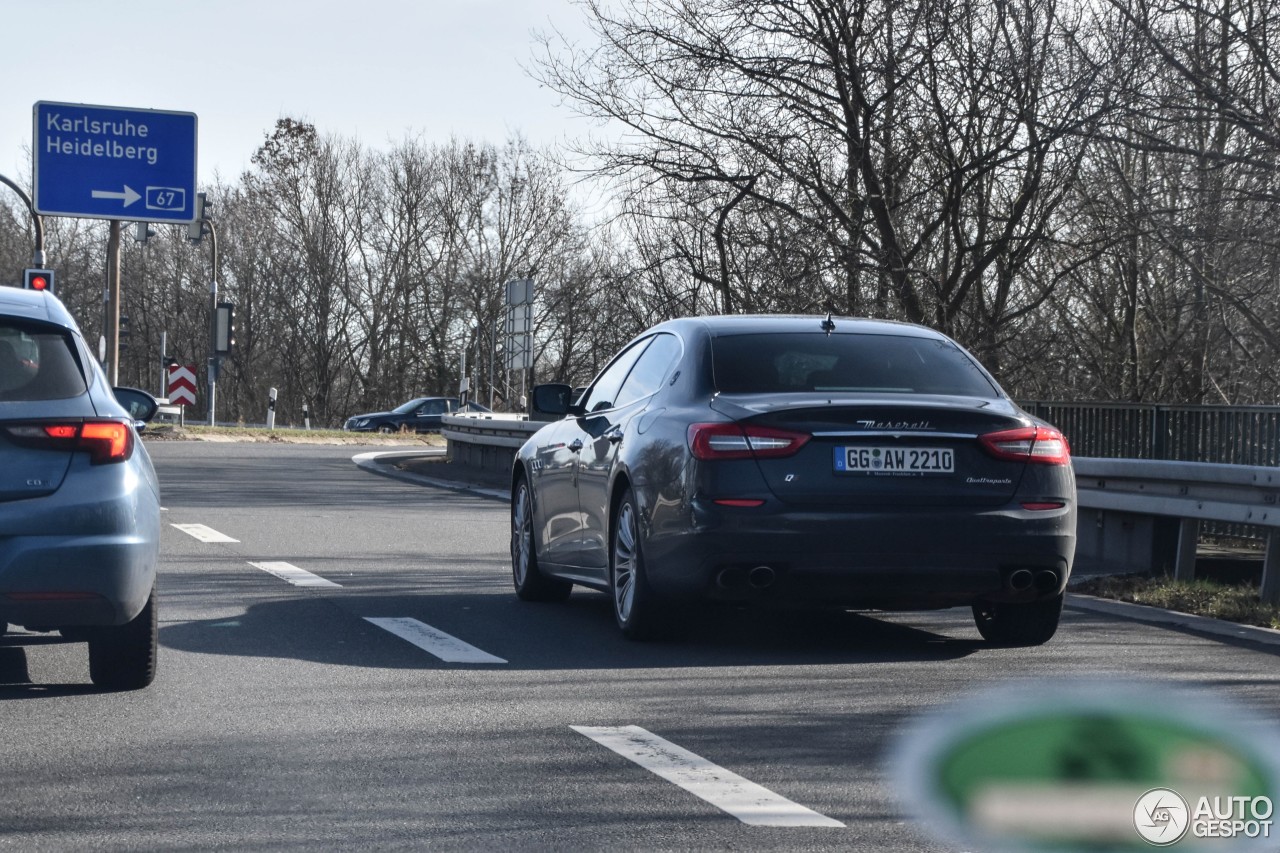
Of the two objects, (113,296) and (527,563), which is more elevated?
(113,296)

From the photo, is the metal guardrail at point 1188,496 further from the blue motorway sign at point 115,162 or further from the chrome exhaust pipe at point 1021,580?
the blue motorway sign at point 115,162

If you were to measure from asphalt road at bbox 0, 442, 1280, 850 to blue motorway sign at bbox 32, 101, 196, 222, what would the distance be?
18510mm

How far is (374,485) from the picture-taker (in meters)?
24.5

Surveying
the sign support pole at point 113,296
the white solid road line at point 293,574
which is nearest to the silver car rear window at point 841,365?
the white solid road line at point 293,574

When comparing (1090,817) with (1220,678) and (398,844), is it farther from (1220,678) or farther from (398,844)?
(1220,678)

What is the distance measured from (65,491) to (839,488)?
312cm

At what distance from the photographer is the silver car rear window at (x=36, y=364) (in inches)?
246

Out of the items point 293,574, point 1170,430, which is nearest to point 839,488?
point 293,574

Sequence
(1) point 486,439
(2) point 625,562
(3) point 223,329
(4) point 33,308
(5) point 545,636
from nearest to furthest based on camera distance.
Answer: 1. (4) point 33,308
2. (2) point 625,562
3. (5) point 545,636
4. (1) point 486,439
5. (3) point 223,329

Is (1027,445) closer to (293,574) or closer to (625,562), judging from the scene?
(625,562)

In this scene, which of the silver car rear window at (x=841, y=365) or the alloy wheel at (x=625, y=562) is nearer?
the silver car rear window at (x=841, y=365)

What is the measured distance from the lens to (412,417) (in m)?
60.4

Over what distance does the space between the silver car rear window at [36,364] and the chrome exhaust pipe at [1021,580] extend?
3879 mm

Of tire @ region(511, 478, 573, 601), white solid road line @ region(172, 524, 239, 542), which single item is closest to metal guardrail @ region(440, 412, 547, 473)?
white solid road line @ region(172, 524, 239, 542)
